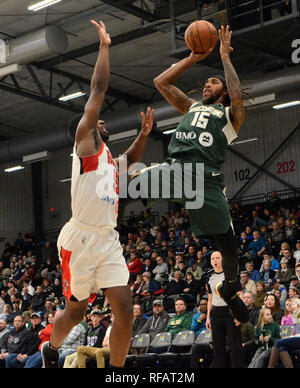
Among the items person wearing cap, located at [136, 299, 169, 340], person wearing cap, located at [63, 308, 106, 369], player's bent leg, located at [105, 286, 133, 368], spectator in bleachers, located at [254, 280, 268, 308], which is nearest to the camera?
player's bent leg, located at [105, 286, 133, 368]

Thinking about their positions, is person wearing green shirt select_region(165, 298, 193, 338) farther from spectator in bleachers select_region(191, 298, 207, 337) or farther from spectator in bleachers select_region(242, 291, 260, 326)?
spectator in bleachers select_region(242, 291, 260, 326)

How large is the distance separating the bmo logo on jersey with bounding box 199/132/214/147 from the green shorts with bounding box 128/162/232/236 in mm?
244

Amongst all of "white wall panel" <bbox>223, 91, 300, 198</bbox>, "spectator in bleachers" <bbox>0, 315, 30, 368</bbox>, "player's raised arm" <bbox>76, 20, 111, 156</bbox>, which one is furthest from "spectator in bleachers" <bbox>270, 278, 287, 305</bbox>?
"white wall panel" <bbox>223, 91, 300, 198</bbox>

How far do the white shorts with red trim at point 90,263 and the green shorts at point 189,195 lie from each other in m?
0.52

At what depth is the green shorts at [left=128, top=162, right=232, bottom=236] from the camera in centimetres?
570

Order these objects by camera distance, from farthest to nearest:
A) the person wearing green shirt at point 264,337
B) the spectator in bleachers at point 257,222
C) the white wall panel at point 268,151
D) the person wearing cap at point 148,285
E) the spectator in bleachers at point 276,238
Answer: the white wall panel at point 268,151, the spectator in bleachers at point 257,222, the spectator in bleachers at point 276,238, the person wearing cap at point 148,285, the person wearing green shirt at point 264,337

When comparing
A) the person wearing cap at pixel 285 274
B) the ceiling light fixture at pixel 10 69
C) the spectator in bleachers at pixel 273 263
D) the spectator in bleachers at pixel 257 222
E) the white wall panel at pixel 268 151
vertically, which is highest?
the ceiling light fixture at pixel 10 69

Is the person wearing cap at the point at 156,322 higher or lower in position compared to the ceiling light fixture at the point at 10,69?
lower

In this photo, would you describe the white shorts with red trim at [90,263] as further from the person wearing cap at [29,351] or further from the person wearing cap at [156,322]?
the person wearing cap at [29,351]

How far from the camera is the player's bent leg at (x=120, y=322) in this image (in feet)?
18.1

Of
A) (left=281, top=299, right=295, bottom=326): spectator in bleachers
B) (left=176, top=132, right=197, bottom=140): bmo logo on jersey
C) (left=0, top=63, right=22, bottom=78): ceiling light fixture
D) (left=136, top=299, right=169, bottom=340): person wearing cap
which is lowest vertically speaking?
(left=136, top=299, right=169, bottom=340): person wearing cap

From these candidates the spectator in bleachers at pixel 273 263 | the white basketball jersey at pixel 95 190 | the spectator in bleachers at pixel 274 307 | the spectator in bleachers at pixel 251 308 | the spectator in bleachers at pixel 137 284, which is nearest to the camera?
the white basketball jersey at pixel 95 190

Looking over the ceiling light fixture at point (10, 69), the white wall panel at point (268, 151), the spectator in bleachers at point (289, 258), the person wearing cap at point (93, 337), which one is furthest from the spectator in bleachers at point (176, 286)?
the white wall panel at point (268, 151)

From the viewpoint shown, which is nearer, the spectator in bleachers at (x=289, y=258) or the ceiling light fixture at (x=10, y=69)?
the spectator in bleachers at (x=289, y=258)
